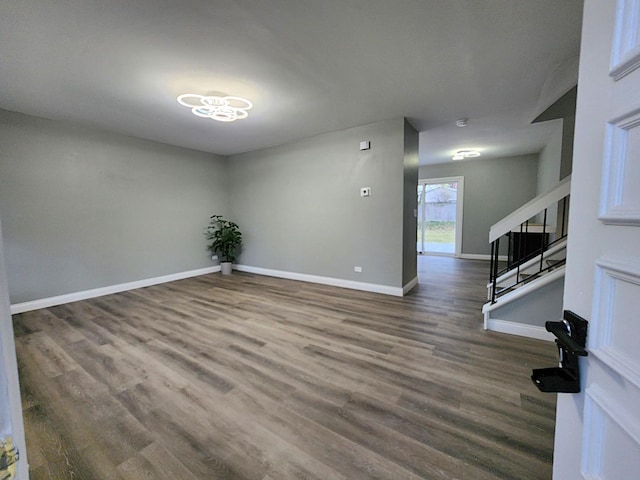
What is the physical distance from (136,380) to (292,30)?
2858mm

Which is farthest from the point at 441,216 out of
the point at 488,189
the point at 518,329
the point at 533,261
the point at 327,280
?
the point at 518,329

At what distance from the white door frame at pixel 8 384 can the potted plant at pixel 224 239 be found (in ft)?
16.5

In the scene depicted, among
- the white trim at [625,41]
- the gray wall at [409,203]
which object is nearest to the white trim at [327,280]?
the gray wall at [409,203]

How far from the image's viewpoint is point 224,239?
5.41 meters

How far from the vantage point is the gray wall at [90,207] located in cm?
334

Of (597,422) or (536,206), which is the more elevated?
(536,206)

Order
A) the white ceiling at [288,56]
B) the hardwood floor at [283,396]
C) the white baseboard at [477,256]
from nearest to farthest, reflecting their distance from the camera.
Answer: the hardwood floor at [283,396]
the white ceiling at [288,56]
the white baseboard at [477,256]

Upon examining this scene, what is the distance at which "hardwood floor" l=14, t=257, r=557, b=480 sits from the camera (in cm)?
129

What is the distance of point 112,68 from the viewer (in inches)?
92.1

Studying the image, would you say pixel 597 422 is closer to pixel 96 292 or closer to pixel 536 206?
pixel 536 206

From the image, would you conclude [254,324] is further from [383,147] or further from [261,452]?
[383,147]

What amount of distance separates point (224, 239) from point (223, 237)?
0.05m

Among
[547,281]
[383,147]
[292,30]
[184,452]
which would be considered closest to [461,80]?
[383,147]

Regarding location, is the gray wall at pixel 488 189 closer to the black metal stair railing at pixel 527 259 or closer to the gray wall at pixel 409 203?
the black metal stair railing at pixel 527 259
